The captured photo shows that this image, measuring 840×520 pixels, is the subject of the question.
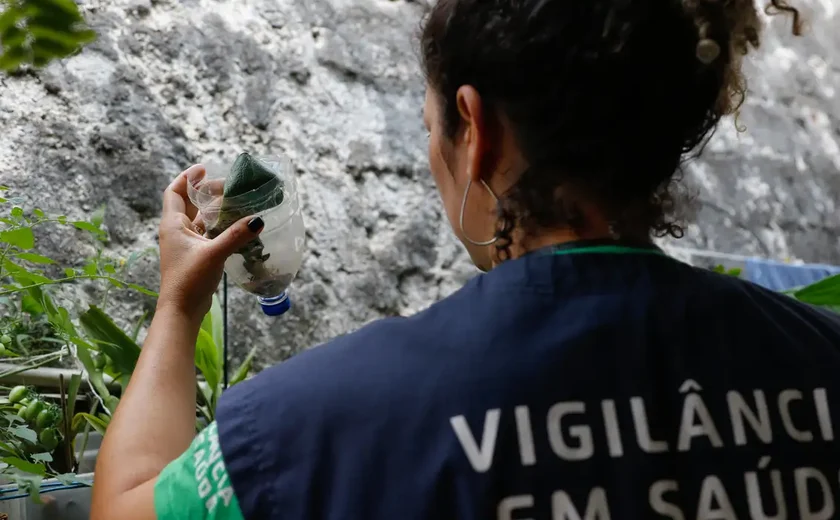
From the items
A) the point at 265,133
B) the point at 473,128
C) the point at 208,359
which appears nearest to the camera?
the point at 473,128

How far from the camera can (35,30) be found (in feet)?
2.92

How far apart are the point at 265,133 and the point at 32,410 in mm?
697

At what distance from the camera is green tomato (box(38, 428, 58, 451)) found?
875mm

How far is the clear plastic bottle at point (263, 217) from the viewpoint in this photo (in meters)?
0.77

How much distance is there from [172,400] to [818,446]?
47cm

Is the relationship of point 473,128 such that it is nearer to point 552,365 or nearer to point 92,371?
point 552,365

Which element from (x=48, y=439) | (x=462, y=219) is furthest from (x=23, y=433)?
(x=462, y=219)

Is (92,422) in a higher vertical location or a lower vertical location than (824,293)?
lower

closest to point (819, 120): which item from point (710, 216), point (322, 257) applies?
point (710, 216)

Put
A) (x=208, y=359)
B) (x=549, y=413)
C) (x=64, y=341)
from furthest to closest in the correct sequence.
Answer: (x=208, y=359) < (x=64, y=341) < (x=549, y=413)

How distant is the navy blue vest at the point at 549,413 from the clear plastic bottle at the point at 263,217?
0.94ft

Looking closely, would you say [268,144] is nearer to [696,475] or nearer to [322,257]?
[322,257]

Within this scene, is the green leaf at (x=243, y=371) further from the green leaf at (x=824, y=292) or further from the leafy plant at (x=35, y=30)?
the green leaf at (x=824, y=292)

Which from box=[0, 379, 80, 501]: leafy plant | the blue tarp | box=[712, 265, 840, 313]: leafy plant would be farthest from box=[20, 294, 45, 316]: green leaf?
the blue tarp
